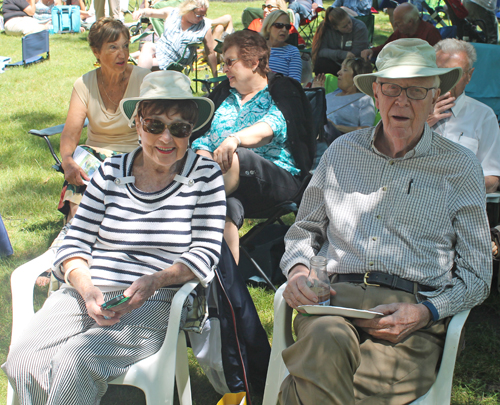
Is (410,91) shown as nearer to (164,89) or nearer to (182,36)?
(164,89)

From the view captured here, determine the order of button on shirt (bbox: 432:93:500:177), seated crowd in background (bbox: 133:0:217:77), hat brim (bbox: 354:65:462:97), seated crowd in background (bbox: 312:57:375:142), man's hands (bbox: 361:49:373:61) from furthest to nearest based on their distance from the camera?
seated crowd in background (bbox: 133:0:217:77) < man's hands (bbox: 361:49:373:61) < seated crowd in background (bbox: 312:57:375:142) < button on shirt (bbox: 432:93:500:177) < hat brim (bbox: 354:65:462:97)

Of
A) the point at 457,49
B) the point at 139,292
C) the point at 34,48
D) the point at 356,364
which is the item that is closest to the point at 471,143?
the point at 457,49

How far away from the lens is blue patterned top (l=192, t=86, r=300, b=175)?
3.28 meters

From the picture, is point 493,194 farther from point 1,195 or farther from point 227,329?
point 1,195

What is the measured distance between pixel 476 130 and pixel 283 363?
1.87 meters

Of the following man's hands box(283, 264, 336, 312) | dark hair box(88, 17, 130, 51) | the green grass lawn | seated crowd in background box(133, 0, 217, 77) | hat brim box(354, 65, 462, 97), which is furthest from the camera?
seated crowd in background box(133, 0, 217, 77)

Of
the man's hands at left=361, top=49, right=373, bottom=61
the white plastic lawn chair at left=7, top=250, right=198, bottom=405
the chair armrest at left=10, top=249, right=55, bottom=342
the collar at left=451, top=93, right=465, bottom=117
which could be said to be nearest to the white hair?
the collar at left=451, top=93, right=465, bottom=117

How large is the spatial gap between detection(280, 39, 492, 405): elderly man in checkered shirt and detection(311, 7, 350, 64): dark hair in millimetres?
5840

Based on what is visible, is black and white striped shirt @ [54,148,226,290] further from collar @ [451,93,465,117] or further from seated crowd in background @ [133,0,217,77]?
seated crowd in background @ [133,0,217,77]

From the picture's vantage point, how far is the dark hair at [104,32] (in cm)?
364

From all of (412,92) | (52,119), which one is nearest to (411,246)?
(412,92)

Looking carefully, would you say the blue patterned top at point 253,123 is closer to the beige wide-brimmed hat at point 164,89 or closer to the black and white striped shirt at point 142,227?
the beige wide-brimmed hat at point 164,89

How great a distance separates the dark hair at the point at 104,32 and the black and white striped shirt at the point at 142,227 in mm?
1764

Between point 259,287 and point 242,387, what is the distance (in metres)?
1.22
